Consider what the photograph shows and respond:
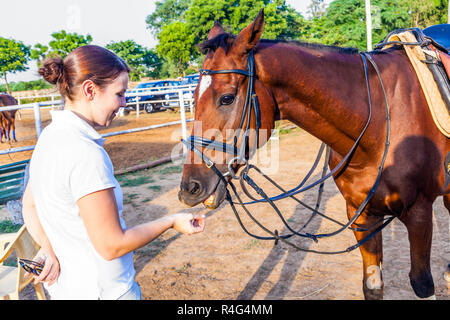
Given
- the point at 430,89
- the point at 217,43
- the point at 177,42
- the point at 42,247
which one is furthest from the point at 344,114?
the point at 177,42

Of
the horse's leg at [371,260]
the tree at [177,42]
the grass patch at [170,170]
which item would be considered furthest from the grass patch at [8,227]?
the tree at [177,42]

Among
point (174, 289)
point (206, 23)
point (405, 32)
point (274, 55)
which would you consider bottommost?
point (174, 289)

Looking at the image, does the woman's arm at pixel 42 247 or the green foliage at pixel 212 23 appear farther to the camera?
the green foliage at pixel 212 23

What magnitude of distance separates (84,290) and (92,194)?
44cm

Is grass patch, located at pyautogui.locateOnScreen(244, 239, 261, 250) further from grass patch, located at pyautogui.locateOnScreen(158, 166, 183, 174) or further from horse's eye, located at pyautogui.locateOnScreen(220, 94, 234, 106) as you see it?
grass patch, located at pyautogui.locateOnScreen(158, 166, 183, 174)

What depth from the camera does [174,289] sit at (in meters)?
3.29

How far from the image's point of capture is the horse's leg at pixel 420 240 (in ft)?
7.64

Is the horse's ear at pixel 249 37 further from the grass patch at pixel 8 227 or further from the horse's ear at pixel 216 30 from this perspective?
the grass patch at pixel 8 227

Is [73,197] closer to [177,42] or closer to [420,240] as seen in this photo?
[420,240]

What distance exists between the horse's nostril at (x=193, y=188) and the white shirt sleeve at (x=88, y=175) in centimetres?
80

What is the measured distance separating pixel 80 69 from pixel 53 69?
101 millimetres
